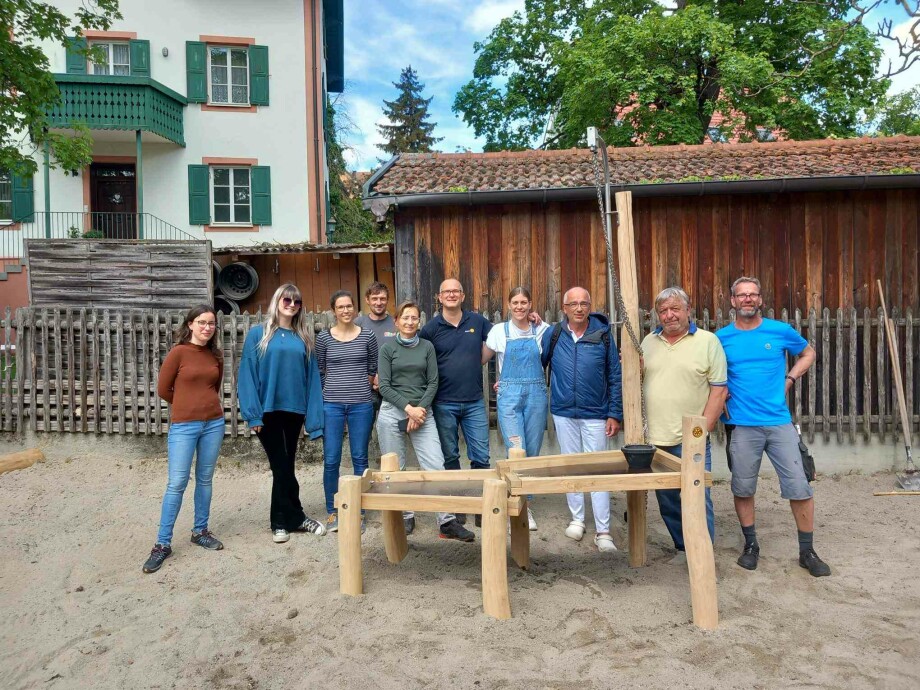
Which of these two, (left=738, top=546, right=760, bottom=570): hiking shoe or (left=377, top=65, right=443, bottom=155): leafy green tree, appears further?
(left=377, top=65, right=443, bottom=155): leafy green tree

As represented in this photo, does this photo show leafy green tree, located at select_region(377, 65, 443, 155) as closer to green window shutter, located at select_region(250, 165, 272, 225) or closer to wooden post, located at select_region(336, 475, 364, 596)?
green window shutter, located at select_region(250, 165, 272, 225)

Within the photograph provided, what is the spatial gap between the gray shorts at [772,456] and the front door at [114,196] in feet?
47.6

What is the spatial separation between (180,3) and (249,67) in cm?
197

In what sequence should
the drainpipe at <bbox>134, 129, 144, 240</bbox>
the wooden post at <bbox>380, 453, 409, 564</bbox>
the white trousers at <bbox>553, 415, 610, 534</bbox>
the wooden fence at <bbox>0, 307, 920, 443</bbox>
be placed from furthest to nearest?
1. the drainpipe at <bbox>134, 129, 144, 240</bbox>
2. the wooden fence at <bbox>0, 307, 920, 443</bbox>
3. the white trousers at <bbox>553, 415, 610, 534</bbox>
4. the wooden post at <bbox>380, 453, 409, 564</bbox>

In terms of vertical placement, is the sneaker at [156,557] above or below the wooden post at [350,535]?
below

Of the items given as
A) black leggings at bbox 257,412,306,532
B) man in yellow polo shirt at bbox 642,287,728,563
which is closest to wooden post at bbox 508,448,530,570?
man in yellow polo shirt at bbox 642,287,728,563

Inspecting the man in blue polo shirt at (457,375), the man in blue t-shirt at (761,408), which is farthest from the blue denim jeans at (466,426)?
the man in blue t-shirt at (761,408)

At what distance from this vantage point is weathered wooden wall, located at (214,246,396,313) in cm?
1380

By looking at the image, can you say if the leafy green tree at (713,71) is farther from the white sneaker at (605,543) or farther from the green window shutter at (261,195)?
the white sneaker at (605,543)

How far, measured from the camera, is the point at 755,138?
15.6m

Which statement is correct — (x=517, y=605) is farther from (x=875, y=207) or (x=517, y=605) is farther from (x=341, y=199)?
(x=341, y=199)

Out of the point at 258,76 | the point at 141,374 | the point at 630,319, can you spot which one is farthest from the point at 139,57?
the point at 630,319

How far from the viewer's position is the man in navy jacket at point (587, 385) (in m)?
4.64

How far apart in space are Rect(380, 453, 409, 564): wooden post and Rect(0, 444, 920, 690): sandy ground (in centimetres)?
10
